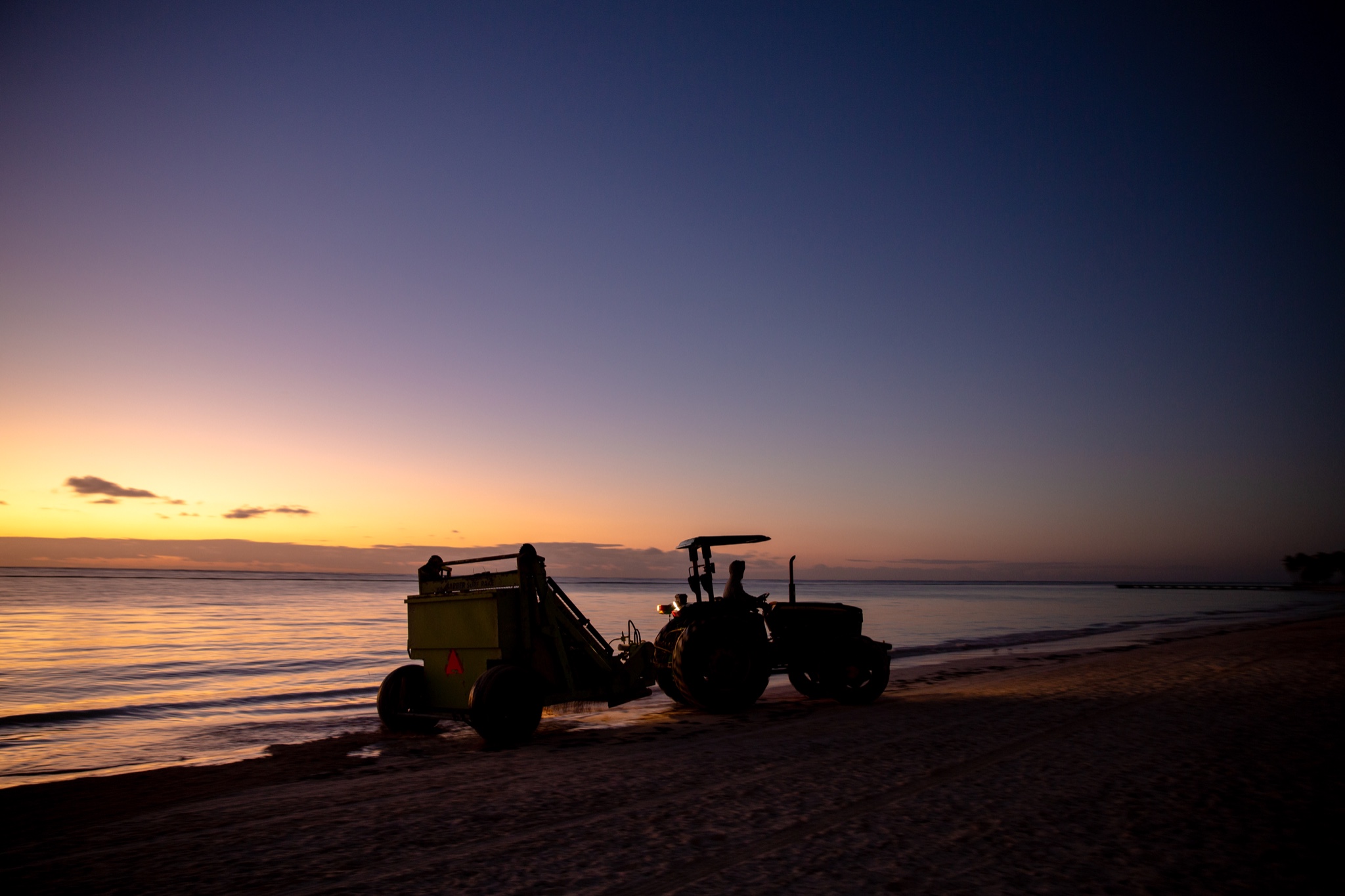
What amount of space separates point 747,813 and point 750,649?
4.71 meters

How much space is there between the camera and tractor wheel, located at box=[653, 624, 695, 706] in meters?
10.2

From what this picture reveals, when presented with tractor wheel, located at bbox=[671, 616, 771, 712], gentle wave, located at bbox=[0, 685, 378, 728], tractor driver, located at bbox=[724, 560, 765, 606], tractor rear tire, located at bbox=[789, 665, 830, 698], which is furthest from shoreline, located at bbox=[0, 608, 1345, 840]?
gentle wave, located at bbox=[0, 685, 378, 728]

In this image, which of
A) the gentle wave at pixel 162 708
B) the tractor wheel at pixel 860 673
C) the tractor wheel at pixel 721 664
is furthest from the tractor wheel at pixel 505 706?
the gentle wave at pixel 162 708

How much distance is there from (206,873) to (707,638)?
6363mm

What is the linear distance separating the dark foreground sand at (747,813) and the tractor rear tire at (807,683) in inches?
77.2

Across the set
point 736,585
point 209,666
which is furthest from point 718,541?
point 209,666

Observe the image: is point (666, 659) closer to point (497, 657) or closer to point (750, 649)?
point (750, 649)

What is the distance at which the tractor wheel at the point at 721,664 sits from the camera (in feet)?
31.7

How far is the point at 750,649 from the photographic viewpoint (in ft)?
32.8

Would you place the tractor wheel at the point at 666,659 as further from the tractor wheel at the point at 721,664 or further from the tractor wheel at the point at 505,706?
Answer: the tractor wheel at the point at 505,706

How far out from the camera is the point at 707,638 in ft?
32.3

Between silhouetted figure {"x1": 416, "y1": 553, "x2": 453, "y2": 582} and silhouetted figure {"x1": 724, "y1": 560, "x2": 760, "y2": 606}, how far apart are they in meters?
3.56

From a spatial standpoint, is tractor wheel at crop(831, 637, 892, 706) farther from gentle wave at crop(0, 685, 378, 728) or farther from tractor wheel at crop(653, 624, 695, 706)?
gentle wave at crop(0, 685, 378, 728)

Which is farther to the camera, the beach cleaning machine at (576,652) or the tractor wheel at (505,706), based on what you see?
the beach cleaning machine at (576,652)
